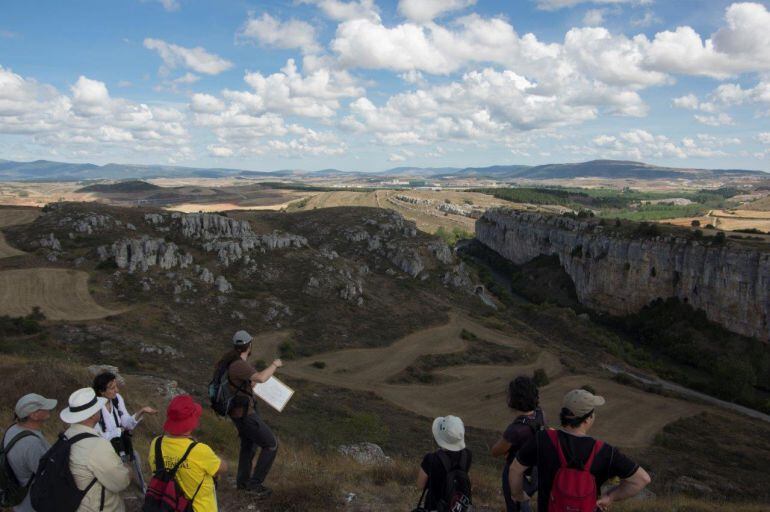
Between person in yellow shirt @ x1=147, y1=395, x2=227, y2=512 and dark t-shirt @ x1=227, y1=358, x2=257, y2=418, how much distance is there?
2.82 meters


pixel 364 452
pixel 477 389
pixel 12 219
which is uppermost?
pixel 12 219

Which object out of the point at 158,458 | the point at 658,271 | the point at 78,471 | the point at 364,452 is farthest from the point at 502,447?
the point at 658,271

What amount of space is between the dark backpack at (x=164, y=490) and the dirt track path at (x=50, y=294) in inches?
1869

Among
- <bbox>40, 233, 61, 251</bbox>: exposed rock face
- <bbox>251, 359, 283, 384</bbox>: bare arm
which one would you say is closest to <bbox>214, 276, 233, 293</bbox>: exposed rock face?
<bbox>40, 233, 61, 251</bbox>: exposed rock face

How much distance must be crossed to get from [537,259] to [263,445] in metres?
112

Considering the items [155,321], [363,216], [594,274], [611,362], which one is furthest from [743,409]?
[363,216]

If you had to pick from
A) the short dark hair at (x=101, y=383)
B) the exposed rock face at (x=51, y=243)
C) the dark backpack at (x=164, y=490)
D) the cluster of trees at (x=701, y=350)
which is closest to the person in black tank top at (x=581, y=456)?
the dark backpack at (x=164, y=490)

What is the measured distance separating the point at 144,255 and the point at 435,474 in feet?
205

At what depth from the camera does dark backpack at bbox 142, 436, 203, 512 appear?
705 cm

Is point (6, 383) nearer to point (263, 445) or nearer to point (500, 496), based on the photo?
point (263, 445)

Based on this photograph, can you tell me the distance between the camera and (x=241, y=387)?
10.3 metres

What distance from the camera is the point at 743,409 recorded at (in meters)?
53.3

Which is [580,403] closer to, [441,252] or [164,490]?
[164,490]

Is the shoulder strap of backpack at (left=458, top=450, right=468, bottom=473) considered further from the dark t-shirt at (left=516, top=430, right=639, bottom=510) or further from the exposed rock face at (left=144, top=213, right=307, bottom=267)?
the exposed rock face at (left=144, top=213, right=307, bottom=267)
